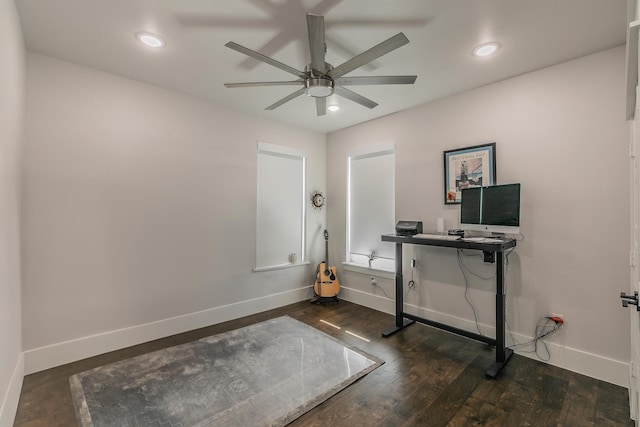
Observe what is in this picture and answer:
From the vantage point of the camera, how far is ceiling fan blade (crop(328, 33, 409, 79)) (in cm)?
159

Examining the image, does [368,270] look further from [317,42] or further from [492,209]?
[317,42]

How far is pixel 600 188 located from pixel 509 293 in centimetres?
118

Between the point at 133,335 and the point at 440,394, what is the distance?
9.54 ft

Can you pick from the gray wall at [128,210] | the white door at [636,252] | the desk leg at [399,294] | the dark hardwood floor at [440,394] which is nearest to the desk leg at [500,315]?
the dark hardwood floor at [440,394]

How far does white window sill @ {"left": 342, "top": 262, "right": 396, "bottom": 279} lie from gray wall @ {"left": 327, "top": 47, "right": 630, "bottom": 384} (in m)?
0.60

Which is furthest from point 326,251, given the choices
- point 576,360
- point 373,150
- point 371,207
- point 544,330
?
point 576,360

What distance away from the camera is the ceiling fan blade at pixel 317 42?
4.92ft

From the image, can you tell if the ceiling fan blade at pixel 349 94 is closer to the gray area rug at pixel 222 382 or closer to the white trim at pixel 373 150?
the white trim at pixel 373 150

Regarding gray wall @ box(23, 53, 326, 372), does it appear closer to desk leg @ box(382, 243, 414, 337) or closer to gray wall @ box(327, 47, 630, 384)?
desk leg @ box(382, 243, 414, 337)

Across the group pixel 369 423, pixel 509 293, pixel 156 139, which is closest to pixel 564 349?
pixel 509 293

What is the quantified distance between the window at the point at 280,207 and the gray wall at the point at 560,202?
1.95m

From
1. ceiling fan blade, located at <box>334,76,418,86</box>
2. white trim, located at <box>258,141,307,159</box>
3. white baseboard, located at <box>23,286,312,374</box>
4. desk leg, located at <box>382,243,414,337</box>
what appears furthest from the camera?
white trim, located at <box>258,141,307,159</box>

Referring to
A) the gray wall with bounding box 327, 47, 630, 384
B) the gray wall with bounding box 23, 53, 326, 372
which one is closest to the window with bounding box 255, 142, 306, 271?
the gray wall with bounding box 23, 53, 326, 372

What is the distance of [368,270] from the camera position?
4.12 metres
